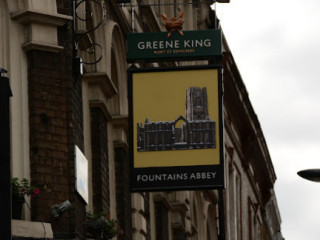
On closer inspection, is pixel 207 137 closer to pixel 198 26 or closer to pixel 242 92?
pixel 198 26

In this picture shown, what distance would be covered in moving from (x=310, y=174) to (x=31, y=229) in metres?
3.76

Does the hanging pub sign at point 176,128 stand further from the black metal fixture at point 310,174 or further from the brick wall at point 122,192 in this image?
the black metal fixture at point 310,174

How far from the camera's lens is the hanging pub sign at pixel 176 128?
25453 millimetres

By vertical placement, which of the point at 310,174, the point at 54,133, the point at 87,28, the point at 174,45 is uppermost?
the point at 87,28

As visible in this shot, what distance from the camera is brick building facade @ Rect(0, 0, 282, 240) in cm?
2250

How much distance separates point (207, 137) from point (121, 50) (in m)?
4.28

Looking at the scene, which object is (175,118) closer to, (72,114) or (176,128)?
(176,128)

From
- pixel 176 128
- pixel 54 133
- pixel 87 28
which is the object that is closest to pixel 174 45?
pixel 87 28

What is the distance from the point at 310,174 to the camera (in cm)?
2098

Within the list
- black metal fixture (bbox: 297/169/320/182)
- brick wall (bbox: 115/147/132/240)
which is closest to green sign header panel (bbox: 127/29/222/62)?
brick wall (bbox: 115/147/132/240)

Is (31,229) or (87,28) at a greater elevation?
(87,28)

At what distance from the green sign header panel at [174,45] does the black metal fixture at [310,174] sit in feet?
19.8

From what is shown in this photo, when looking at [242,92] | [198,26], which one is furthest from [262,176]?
[198,26]

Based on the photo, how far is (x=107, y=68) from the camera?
2712 cm
